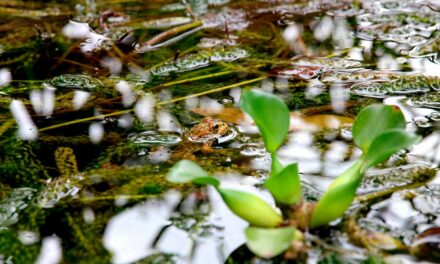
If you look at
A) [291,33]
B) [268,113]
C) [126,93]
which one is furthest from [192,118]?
[291,33]

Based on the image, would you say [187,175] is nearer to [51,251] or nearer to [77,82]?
[51,251]

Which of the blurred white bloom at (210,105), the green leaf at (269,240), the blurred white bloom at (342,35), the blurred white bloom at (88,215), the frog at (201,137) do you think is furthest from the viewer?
the blurred white bloom at (342,35)

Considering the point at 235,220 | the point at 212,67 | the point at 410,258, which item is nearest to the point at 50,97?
the point at 212,67

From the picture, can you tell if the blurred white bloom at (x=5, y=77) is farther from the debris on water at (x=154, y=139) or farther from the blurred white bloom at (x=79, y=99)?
the debris on water at (x=154, y=139)

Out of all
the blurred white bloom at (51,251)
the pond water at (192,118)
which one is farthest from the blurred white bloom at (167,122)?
the blurred white bloom at (51,251)

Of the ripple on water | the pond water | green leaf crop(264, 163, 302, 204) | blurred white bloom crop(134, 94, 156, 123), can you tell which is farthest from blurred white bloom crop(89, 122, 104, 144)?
the ripple on water
